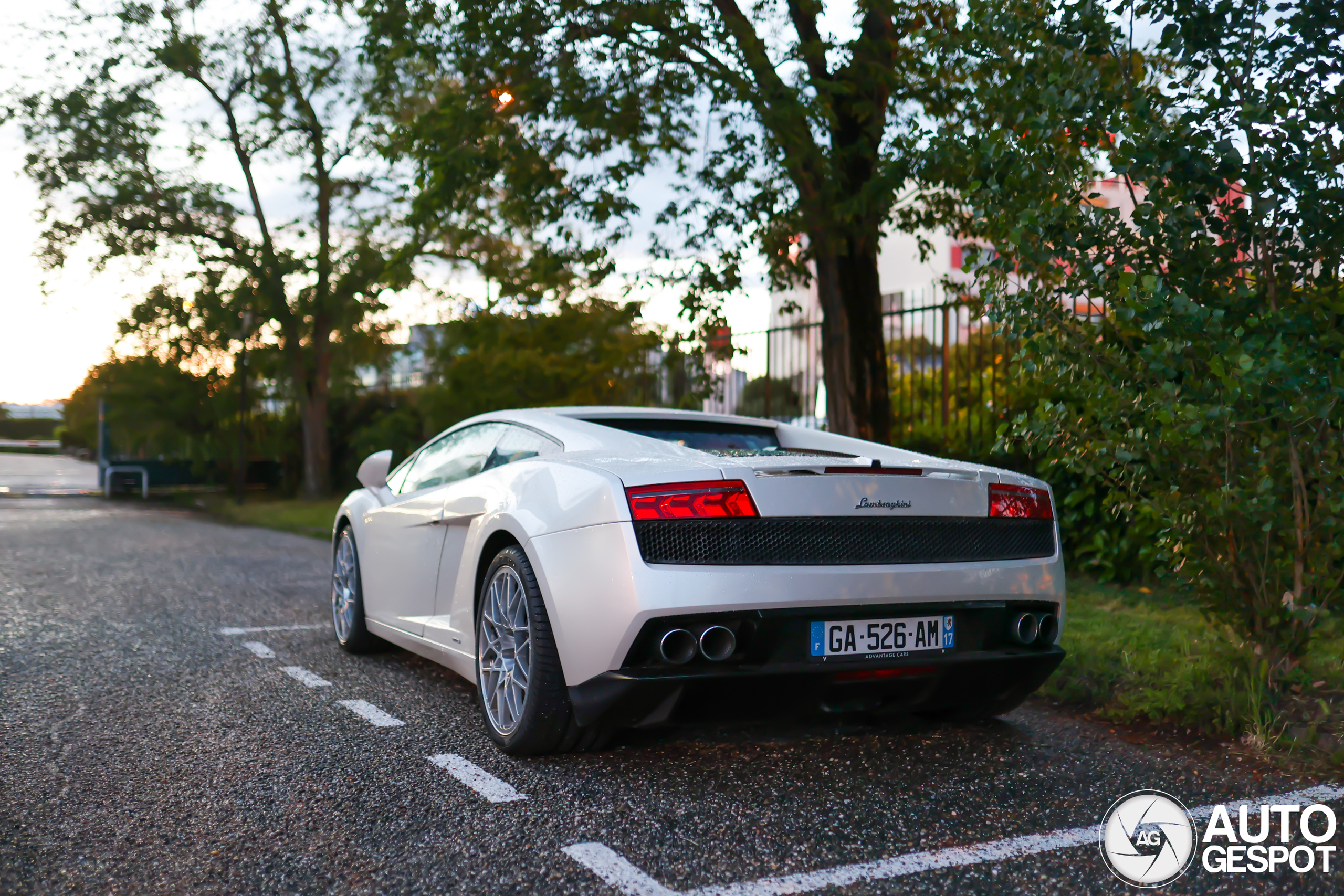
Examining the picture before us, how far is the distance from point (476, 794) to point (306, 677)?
221 cm

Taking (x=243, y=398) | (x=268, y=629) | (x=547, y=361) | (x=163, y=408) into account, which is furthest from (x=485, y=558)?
(x=163, y=408)

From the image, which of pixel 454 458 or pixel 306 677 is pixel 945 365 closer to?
pixel 454 458

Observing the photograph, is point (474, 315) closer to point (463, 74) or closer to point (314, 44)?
point (314, 44)

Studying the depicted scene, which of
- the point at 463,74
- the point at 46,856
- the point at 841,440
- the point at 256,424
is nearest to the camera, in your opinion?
the point at 46,856

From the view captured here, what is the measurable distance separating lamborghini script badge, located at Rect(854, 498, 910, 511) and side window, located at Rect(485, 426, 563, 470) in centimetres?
131

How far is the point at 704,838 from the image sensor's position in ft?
10.2

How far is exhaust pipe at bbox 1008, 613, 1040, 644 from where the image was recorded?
386 cm

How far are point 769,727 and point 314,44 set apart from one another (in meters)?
22.6

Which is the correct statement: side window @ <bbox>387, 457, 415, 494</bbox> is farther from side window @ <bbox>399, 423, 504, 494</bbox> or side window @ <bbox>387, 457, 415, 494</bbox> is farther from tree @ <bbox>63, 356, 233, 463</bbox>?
tree @ <bbox>63, 356, 233, 463</bbox>

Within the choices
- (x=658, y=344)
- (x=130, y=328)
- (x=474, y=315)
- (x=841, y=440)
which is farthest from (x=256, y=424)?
(x=841, y=440)

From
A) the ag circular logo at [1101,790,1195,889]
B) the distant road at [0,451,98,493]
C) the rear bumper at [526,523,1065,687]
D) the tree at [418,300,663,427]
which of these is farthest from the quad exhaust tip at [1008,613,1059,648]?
the distant road at [0,451,98,493]

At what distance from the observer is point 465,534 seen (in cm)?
449

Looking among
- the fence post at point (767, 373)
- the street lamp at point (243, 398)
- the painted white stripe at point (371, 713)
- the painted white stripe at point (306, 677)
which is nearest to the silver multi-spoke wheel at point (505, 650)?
the painted white stripe at point (371, 713)

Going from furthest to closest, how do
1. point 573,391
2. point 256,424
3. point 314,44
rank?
point 256,424
point 314,44
point 573,391
